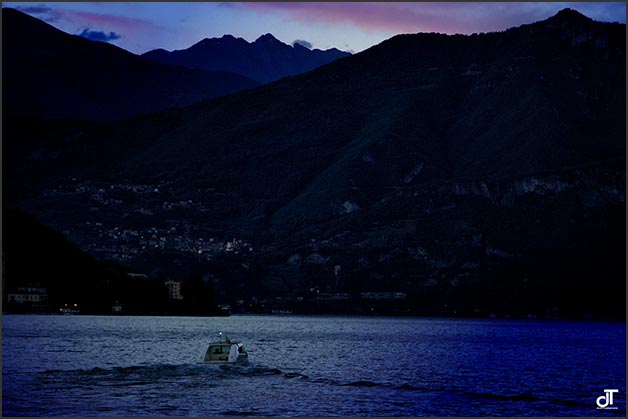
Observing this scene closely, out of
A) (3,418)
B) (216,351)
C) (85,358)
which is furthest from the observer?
(85,358)

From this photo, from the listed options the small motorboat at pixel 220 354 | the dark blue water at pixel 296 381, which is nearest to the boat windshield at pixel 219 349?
the small motorboat at pixel 220 354

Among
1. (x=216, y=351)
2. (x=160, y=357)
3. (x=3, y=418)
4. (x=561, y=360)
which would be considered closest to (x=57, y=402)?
(x=3, y=418)

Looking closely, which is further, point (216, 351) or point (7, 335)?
point (7, 335)

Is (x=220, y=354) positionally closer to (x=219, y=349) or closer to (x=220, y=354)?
(x=220, y=354)

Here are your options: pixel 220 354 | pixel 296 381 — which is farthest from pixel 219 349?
pixel 296 381

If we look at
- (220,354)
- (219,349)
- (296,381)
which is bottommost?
(296,381)

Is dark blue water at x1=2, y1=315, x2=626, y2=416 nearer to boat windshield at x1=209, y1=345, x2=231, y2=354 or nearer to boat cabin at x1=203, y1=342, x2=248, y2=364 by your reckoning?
boat cabin at x1=203, y1=342, x2=248, y2=364

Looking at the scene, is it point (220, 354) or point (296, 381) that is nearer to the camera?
point (296, 381)

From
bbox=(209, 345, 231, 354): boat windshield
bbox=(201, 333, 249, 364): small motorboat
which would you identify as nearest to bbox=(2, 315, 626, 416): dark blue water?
bbox=(201, 333, 249, 364): small motorboat

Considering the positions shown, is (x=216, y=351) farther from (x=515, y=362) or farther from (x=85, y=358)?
(x=515, y=362)

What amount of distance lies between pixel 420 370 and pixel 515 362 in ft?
86.1

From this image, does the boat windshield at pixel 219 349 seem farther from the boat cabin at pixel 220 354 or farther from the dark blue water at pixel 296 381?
the dark blue water at pixel 296 381

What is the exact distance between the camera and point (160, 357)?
13088 centimetres

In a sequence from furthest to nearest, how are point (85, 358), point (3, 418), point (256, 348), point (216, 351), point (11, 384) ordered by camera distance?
point (256, 348) → point (85, 358) → point (216, 351) → point (11, 384) → point (3, 418)
